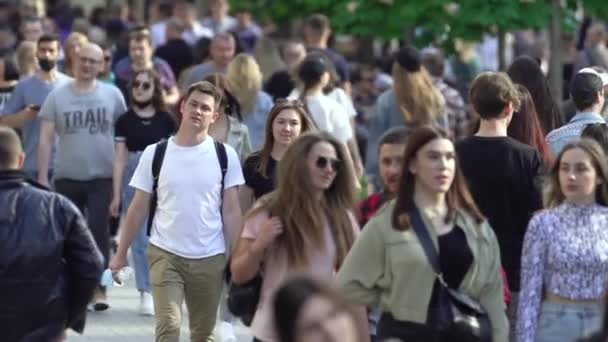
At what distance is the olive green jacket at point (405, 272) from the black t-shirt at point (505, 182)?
157 centimetres

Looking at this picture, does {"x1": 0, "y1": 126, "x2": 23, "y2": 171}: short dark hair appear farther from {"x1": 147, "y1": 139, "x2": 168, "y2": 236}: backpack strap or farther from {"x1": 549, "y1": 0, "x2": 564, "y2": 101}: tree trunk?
{"x1": 549, "y1": 0, "x2": 564, "y2": 101}: tree trunk

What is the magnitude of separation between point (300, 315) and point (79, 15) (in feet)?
72.7

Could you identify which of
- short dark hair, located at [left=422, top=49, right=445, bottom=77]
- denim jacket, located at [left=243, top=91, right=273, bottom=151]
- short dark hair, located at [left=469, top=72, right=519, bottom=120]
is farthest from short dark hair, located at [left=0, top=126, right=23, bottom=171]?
short dark hair, located at [left=422, top=49, right=445, bottom=77]

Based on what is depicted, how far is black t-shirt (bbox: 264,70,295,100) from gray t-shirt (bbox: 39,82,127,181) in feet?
11.3

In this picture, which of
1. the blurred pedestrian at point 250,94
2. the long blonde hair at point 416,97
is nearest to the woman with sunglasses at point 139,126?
the blurred pedestrian at point 250,94

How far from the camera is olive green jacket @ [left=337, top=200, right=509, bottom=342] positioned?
7.93m

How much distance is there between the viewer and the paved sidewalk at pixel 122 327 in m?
12.7

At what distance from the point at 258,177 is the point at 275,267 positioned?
2.03m

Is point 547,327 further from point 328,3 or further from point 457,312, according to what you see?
point 328,3

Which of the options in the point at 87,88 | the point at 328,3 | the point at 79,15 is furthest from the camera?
the point at 79,15

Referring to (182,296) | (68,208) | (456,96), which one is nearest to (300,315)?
(68,208)

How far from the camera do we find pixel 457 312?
7.98 metres

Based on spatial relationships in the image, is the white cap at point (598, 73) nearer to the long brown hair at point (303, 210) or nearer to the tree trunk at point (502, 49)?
the long brown hair at point (303, 210)

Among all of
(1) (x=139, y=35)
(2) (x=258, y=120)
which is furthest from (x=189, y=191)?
(1) (x=139, y=35)
